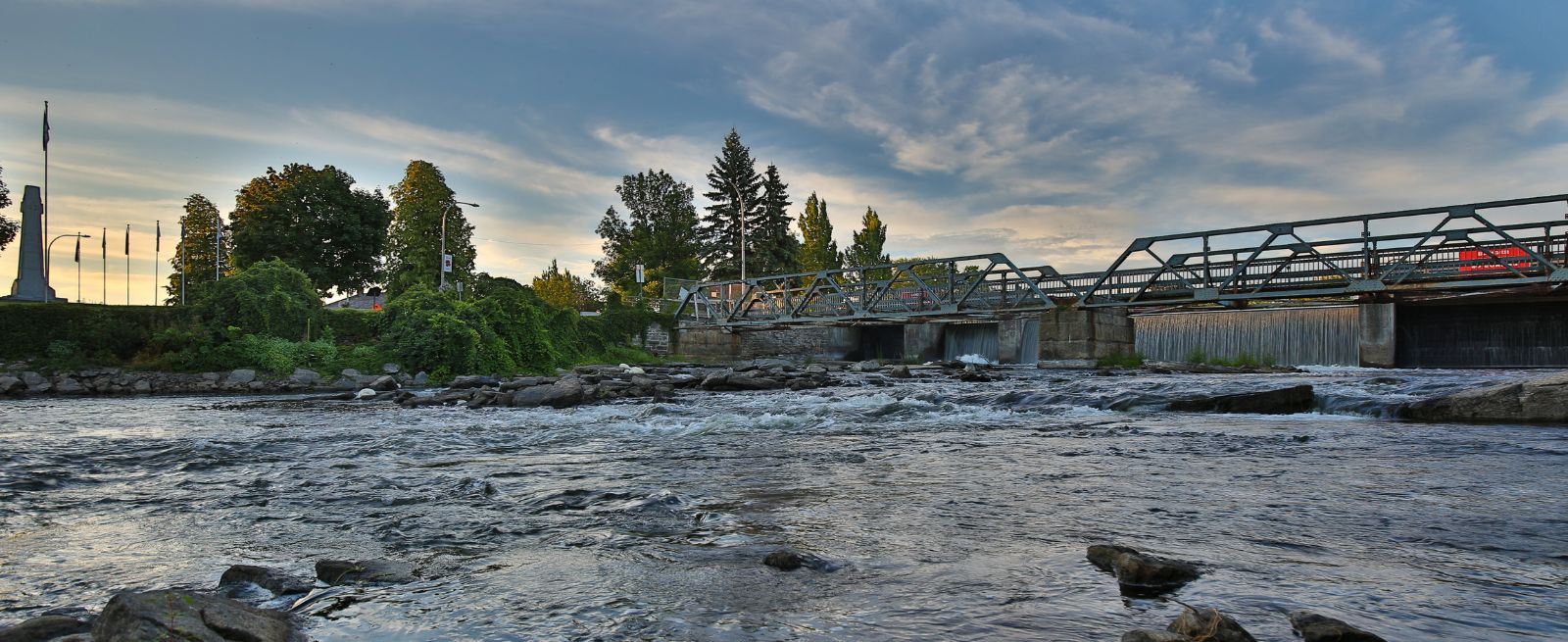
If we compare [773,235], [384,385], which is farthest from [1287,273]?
[773,235]

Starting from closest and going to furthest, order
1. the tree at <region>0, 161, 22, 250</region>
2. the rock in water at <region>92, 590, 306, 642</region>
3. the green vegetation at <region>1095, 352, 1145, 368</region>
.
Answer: the rock in water at <region>92, 590, 306, 642</region>, the green vegetation at <region>1095, 352, 1145, 368</region>, the tree at <region>0, 161, 22, 250</region>

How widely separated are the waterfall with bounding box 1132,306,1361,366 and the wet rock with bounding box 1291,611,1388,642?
32.4 metres

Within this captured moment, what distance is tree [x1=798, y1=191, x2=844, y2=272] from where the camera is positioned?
75938 mm

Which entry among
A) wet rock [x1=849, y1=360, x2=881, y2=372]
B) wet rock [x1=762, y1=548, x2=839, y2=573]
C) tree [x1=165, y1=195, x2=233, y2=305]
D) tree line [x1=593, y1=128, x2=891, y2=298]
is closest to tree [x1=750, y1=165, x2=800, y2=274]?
tree line [x1=593, y1=128, x2=891, y2=298]

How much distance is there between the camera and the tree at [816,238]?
75.9 m

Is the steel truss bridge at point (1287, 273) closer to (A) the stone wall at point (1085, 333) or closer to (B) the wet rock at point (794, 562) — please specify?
(A) the stone wall at point (1085, 333)

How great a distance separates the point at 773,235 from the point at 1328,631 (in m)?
66.7

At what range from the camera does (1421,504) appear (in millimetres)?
5262

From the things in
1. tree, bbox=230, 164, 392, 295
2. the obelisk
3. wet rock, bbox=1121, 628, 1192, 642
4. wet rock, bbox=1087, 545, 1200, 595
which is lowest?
wet rock, bbox=1087, 545, 1200, 595

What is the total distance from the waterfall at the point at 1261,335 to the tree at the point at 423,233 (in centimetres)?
4473

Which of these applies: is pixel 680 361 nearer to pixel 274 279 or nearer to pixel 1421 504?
pixel 274 279

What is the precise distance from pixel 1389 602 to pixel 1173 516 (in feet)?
6.05

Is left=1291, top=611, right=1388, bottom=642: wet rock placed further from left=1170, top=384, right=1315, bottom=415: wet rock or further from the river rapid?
left=1170, top=384, right=1315, bottom=415: wet rock

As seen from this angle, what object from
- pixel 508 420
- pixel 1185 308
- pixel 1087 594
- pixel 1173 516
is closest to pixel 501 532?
pixel 1087 594
